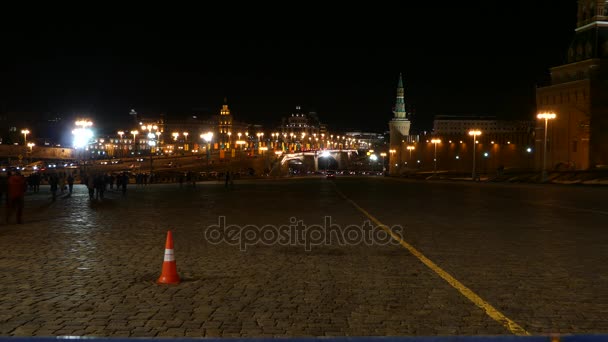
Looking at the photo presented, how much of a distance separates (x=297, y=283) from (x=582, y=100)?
6708 centimetres

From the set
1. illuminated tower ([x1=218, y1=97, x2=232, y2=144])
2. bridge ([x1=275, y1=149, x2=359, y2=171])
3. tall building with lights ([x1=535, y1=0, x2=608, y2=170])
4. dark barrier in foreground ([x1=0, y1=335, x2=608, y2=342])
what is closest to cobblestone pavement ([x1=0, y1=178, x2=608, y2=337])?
dark barrier in foreground ([x1=0, y1=335, x2=608, y2=342])

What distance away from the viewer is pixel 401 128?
538 ft

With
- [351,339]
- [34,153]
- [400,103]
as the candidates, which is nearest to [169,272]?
[351,339]

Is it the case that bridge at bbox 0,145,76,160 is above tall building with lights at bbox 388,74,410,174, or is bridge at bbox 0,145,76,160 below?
below

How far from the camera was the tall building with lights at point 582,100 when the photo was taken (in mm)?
62812

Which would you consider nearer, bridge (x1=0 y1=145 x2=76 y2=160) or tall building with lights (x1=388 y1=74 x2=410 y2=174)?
bridge (x1=0 y1=145 x2=76 y2=160)

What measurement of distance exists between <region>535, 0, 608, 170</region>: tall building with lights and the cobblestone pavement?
53.1 m

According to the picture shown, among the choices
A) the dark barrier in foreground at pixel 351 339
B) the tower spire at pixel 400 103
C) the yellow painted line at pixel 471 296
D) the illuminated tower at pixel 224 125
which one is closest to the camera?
the dark barrier in foreground at pixel 351 339

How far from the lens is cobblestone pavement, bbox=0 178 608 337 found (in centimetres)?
620

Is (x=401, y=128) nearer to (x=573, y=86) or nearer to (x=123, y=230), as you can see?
(x=573, y=86)

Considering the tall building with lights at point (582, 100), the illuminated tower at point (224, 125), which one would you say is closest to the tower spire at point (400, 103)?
the illuminated tower at point (224, 125)

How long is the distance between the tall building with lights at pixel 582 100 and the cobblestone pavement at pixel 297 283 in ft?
174

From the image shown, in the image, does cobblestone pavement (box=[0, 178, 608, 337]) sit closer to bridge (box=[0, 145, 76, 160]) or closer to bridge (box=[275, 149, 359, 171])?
bridge (box=[0, 145, 76, 160])

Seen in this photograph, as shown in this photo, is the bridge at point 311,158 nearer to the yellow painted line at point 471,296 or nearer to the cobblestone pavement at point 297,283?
the cobblestone pavement at point 297,283
